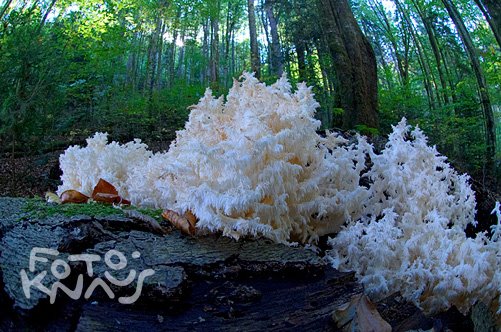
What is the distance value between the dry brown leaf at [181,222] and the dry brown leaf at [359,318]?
840 millimetres

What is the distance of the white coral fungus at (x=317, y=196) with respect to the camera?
1.75 m

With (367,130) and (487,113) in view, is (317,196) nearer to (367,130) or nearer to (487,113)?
(367,130)

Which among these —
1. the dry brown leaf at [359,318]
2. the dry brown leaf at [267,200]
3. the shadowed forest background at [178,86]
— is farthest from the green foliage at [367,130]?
→ the dry brown leaf at [359,318]

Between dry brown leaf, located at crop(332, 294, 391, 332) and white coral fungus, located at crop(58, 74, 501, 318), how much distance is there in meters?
0.40

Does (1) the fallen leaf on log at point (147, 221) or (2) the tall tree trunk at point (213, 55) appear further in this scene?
(2) the tall tree trunk at point (213, 55)

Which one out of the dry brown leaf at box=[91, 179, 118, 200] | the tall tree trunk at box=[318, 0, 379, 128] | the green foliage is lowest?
the dry brown leaf at box=[91, 179, 118, 200]

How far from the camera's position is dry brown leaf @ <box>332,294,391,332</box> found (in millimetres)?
1277

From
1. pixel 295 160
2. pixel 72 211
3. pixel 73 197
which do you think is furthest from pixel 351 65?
pixel 72 211

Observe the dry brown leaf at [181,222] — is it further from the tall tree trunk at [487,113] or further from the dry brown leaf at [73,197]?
the tall tree trunk at [487,113]

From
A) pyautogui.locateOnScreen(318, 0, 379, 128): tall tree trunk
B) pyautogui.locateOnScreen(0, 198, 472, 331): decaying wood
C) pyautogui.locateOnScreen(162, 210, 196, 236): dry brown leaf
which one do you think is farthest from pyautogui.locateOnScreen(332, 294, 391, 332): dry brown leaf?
pyautogui.locateOnScreen(318, 0, 379, 128): tall tree trunk

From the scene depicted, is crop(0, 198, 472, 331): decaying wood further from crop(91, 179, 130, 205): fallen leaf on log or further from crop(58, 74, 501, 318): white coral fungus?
crop(91, 179, 130, 205): fallen leaf on log

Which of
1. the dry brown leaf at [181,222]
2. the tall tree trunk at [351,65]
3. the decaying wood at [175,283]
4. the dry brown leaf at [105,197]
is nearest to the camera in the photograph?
the decaying wood at [175,283]

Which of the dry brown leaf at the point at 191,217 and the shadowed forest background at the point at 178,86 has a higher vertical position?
the shadowed forest background at the point at 178,86

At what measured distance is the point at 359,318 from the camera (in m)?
1.29
